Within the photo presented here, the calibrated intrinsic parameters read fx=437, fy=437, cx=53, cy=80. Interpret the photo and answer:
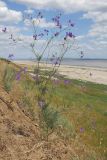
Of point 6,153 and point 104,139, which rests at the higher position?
point 6,153

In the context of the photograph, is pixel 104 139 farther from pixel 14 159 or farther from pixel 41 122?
pixel 14 159

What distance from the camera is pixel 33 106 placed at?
12.8m

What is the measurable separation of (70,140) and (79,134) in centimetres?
242

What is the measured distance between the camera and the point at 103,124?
19781mm

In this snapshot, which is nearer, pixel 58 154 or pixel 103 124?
pixel 58 154

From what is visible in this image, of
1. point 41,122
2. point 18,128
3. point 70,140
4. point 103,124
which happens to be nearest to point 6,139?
point 18,128

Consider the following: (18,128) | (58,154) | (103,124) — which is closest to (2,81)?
(18,128)

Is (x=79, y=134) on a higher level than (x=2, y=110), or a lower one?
lower

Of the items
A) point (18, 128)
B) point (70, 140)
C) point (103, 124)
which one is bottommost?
point (103, 124)

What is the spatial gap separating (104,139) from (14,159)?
8.19 metres

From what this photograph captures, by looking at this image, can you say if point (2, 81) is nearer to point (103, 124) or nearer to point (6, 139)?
point (6, 139)

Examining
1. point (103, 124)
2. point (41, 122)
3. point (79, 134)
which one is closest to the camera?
point (41, 122)

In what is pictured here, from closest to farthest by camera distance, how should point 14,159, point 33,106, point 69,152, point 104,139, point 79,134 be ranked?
point 14,159 < point 69,152 < point 33,106 < point 79,134 < point 104,139

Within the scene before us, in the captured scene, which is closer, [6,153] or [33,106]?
[6,153]
